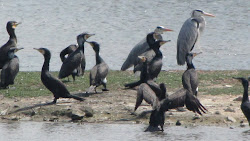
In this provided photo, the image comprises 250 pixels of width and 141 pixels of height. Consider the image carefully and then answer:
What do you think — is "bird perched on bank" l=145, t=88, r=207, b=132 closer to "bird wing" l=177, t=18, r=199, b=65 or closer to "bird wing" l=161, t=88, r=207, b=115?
"bird wing" l=161, t=88, r=207, b=115

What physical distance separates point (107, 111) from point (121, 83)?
247cm

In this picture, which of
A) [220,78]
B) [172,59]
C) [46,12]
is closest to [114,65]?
[172,59]

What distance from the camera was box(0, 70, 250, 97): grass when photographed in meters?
13.4

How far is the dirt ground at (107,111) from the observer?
11.4 meters

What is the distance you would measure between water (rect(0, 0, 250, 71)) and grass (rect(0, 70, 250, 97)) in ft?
9.96

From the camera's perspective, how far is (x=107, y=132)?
1080 cm

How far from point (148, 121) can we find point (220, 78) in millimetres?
4193

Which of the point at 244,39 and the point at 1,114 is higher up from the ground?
the point at 1,114

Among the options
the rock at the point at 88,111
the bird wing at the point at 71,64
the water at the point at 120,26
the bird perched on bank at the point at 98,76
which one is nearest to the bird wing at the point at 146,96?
the rock at the point at 88,111

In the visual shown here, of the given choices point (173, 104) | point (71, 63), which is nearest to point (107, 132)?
point (173, 104)

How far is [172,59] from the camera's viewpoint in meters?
21.1

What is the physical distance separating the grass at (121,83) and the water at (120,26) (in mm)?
3036

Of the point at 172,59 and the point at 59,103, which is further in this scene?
the point at 172,59

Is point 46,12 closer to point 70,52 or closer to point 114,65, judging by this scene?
point 114,65
